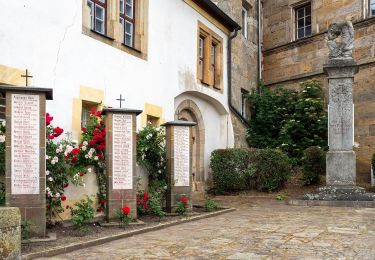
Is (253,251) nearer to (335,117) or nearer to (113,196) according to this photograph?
(113,196)

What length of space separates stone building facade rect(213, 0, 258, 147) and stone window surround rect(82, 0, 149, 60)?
5.97m

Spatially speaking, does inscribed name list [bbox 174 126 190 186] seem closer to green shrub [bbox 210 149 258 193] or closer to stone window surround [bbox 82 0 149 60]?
stone window surround [bbox 82 0 149 60]

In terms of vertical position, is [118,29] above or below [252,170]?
above

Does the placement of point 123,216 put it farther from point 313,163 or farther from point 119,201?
point 313,163

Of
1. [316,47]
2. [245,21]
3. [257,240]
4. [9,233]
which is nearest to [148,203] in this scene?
[257,240]

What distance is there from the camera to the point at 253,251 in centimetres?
566

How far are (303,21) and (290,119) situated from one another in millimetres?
4352

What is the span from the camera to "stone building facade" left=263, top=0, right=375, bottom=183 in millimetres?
15844

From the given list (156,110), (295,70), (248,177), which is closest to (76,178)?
(156,110)

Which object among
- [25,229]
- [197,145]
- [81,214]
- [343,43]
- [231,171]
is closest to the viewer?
[25,229]

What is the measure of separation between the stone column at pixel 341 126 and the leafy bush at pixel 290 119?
4757 mm

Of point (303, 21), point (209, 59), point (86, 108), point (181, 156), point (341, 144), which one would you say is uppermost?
point (303, 21)

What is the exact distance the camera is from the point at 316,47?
17750mm

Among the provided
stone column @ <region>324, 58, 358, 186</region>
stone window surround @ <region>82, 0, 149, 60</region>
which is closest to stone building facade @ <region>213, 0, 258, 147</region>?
stone column @ <region>324, 58, 358, 186</region>
